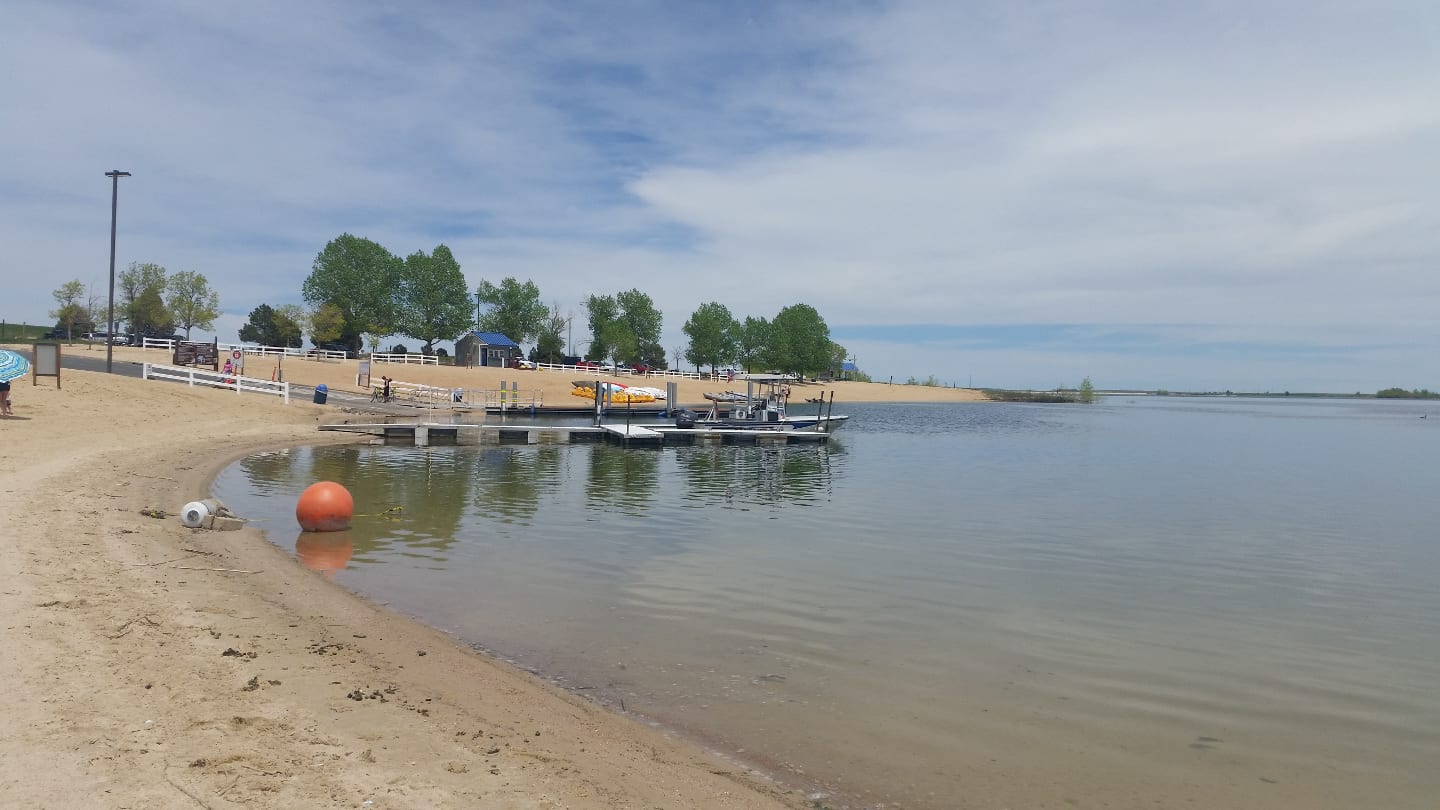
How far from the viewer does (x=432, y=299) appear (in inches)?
4099

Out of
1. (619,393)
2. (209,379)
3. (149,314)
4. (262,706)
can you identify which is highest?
(149,314)

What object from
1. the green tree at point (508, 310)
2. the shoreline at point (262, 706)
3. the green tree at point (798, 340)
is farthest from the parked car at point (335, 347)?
the shoreline at point (262, 706)

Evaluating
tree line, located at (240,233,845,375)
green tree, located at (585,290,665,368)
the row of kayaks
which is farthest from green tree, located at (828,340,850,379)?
the row of kayaks

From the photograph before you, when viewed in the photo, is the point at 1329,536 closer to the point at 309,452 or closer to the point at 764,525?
the point at 764,525

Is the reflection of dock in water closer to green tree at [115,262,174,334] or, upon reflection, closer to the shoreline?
the shoreline

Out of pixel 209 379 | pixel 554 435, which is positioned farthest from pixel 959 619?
pixel 209 379

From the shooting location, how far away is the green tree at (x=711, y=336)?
13500 centimetres

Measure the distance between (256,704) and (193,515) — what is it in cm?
1010

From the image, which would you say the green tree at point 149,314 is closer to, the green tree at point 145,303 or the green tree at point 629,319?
the green tree at point 145,303

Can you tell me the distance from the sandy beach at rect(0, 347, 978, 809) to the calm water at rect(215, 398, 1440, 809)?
106 cm

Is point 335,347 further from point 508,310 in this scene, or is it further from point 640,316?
point 640,316

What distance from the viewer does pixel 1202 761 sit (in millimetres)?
7668

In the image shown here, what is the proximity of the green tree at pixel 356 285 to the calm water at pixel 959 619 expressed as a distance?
77685 mm

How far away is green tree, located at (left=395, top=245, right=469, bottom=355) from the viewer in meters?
103
